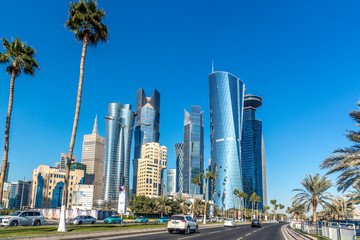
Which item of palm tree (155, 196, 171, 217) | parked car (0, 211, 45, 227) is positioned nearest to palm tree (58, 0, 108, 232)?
parked car (0, 211, 45, 227)

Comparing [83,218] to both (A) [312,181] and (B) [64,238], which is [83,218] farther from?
(A) [312,181]

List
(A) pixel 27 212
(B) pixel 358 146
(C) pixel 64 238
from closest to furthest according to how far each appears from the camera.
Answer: (C) pixel 64 238, (B) pixel 358 146, (A) pixel 27 212

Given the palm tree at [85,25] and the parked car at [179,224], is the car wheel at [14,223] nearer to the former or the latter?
the palm tree at [85,25]

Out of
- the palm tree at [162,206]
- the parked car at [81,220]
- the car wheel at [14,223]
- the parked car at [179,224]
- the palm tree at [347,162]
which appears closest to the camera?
the palm tree at [347,162]

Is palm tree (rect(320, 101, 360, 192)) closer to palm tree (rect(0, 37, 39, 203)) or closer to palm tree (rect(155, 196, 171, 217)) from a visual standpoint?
palm tree (rect(0, 37, 39, 203))

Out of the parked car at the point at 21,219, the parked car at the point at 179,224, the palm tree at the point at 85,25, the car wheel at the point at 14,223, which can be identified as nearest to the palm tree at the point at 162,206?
the parked car at the point at 21,219

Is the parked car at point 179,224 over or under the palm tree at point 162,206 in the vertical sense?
over

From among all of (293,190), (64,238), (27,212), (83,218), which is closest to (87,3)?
(64,238)

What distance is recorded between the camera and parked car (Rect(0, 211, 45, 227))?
111ft

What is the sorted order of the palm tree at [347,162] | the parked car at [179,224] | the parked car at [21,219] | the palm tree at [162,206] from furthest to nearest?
the palm tree at [162,206] < the parked car at [21,219] < the parked car at [179,224] < the palm tree at [347,162]

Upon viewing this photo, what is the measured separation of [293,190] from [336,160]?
75.7ft

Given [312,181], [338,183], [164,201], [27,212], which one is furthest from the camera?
[164,201]

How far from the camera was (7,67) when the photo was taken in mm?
34625

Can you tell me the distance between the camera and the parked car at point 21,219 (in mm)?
33781
